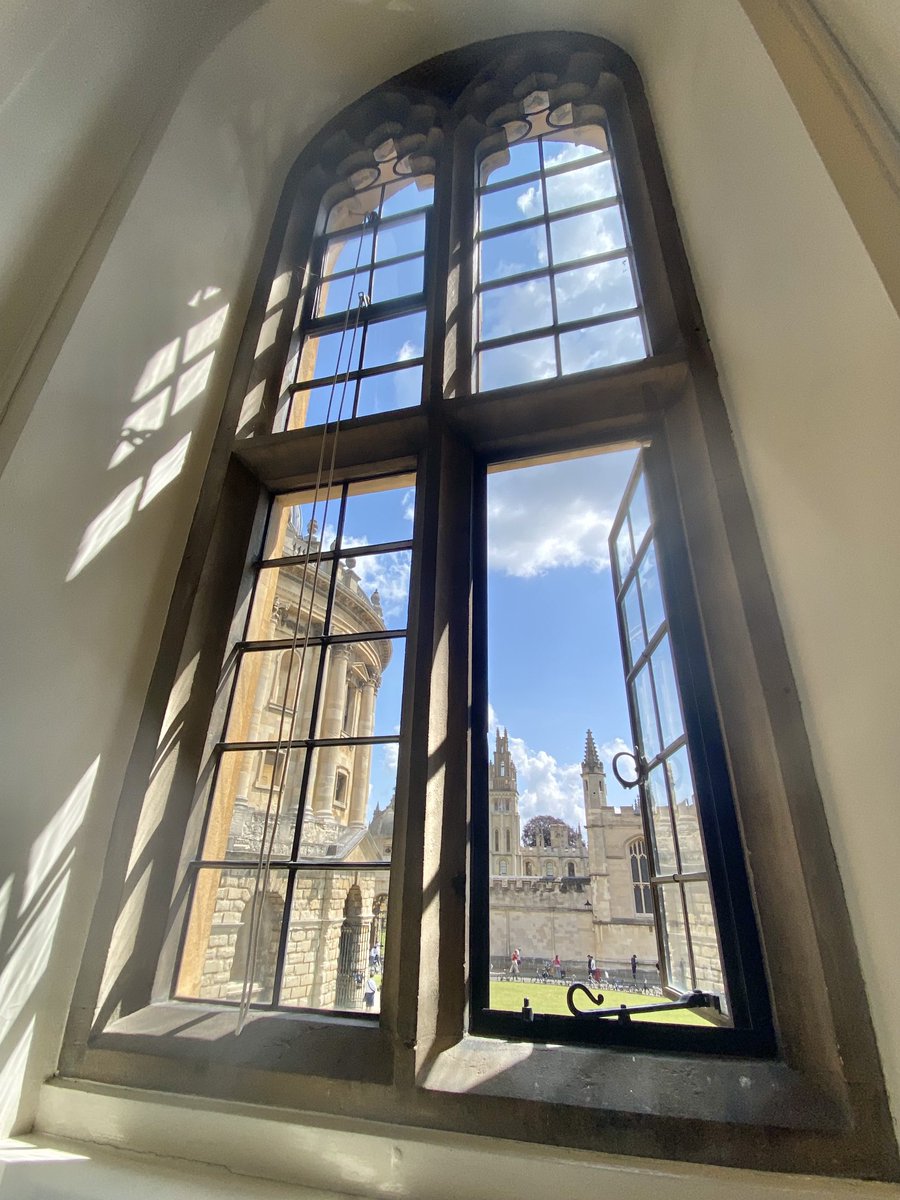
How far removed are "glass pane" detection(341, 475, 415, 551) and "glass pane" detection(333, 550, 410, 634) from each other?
2.7 inches

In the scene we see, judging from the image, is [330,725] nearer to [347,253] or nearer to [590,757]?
[590,757]

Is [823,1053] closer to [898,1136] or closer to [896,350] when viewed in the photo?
[898,1136]

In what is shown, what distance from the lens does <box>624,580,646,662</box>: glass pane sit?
1.57 metres

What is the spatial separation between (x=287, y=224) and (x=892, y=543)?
8.99 ft

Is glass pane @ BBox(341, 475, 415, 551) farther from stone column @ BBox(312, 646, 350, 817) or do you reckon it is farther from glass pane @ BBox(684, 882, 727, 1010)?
glass pane @ BBox(684, 882, 727, 1010)

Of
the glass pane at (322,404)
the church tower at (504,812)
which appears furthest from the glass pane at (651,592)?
the glass pane at (322,404)

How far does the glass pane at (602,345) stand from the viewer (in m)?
1.92

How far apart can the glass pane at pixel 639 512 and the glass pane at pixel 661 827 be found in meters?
0.66

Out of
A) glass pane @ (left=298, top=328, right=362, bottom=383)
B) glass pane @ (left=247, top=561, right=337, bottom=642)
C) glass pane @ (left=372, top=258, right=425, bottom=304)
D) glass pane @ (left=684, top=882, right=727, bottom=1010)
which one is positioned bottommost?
glass pane @ (left=684, top=882, right=727, bottom=1010)

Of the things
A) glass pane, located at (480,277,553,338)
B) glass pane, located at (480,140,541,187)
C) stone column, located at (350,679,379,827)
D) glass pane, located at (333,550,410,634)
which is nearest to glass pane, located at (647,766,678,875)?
stone column, located at (350,679,379,827)

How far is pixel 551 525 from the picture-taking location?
5.98 ft

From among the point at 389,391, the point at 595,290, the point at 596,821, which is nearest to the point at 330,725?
the point at 596,821

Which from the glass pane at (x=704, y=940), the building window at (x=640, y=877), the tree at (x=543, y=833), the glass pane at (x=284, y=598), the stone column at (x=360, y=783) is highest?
the glass pane at (x=284, y=598)

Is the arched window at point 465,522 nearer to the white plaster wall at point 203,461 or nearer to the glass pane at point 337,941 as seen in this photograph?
the glass pane at point 337,941
